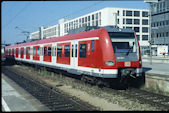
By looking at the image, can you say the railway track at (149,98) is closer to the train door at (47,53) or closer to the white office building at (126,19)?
the train door at (47,53)

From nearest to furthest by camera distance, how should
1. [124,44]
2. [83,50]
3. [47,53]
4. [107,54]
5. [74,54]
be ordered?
[107,54], [124,44], [83,50], [74,54], [47,53]

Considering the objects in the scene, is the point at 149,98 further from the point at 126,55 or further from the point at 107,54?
the point at 107,54

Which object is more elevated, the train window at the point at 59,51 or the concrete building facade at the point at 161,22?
the concrete building facade at the point at 161,22

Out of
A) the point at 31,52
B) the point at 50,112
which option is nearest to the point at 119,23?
the point at 31,52

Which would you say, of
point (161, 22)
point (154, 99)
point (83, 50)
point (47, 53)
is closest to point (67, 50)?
point (83, 50)

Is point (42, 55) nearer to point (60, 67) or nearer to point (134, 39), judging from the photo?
point (60, 67)

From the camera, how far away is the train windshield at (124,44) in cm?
1097

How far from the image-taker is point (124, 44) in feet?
37.0

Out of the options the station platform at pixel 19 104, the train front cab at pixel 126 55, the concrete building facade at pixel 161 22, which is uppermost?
the concrete building facade at pixel 161 22

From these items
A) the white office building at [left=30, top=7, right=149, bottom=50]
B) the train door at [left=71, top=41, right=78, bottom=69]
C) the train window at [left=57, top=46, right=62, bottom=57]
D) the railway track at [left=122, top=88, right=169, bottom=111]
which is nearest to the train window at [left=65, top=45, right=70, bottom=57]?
the train door at [left=71, top=41, right=78, bottom=69]

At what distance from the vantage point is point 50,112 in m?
7.48

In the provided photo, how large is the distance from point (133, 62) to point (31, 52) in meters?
16.8

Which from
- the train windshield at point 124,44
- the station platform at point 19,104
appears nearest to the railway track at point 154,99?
the train windshield at point 124,44

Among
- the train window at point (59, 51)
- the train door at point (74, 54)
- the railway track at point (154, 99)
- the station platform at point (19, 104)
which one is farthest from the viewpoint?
the train window at point (59, 51)
